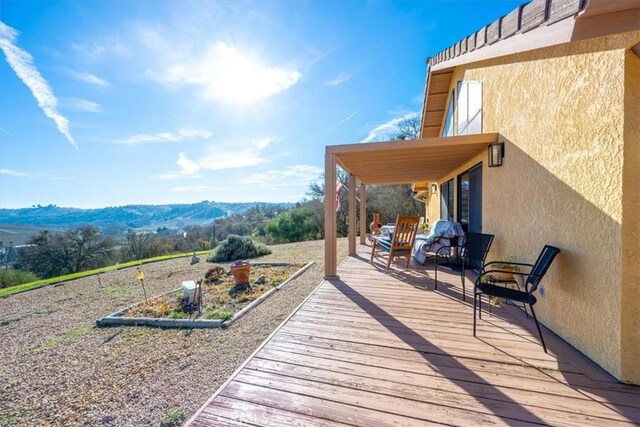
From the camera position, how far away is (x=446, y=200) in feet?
27.5

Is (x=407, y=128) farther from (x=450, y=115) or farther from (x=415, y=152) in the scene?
(x=415, y=152)

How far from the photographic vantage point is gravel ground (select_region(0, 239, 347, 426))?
2045mm

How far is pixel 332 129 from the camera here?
15664mm

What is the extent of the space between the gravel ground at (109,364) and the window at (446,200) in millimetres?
5302

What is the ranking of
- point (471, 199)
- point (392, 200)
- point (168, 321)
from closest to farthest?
point (168, 321)
point (471, 199)
point (392, 200)

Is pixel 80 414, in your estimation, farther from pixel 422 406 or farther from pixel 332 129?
pixel 332 129

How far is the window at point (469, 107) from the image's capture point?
204 inches

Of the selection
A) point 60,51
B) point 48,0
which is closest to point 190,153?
point 60,51

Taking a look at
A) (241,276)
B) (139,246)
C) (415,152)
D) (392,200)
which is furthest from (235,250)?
(139,246)

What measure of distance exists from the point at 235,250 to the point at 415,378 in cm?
856

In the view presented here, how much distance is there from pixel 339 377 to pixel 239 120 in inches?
392

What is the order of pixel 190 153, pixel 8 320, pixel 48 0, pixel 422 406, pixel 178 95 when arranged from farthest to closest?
pixel 190 153
pixel 178 95
pixel 48 0
pixel 8 320
pixel 422 406

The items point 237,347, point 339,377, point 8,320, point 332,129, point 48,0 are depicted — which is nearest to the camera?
point 339,377

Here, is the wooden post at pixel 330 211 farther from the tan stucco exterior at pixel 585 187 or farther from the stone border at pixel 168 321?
the tan stucco exterior at pixel 585 187
